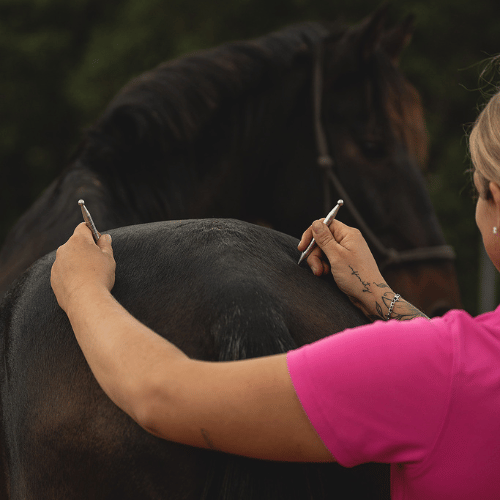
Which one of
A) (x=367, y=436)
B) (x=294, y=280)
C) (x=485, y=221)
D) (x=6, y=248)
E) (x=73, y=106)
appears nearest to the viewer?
(x=367, y=436)

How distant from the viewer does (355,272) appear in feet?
3.67

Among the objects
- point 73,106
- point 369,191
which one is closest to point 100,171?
point 369,191

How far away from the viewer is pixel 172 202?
217 centimetres

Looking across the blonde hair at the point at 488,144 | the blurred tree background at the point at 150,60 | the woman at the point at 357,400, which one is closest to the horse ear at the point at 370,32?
the blonde hair at the point at 488,144

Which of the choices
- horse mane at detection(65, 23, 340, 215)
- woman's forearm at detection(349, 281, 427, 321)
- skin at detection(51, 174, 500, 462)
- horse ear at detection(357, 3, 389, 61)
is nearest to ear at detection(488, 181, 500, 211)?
skin at detection(51, 174, 500, 462)

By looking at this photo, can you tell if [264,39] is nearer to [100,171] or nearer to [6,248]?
[100,171]

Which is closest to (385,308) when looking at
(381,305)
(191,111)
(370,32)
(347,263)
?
(381,305)

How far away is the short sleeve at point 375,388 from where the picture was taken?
70cm

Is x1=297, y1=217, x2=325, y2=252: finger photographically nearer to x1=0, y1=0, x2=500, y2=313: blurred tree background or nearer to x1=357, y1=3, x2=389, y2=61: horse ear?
x1=357, y1=3, x2=389, y2=61: horse ear

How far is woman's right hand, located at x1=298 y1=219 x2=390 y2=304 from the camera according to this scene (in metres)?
1.11

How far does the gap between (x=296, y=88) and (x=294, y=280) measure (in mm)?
1942

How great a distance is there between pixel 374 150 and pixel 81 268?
2.14 metres

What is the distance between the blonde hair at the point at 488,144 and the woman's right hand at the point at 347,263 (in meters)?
0.31

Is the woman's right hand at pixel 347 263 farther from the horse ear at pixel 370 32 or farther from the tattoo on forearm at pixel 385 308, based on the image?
the horse ear at pixel 370 32
